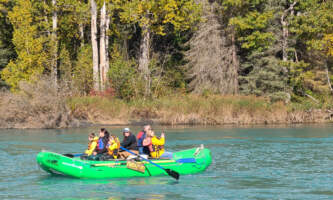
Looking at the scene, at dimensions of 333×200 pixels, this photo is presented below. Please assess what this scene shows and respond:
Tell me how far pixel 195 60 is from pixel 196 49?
2.92 feet

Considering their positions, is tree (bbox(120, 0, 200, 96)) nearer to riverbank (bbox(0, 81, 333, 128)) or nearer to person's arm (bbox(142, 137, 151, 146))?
riverbank (bbox(0, 81, 333, 128))

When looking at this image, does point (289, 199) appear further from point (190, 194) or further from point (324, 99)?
point (324, 99)

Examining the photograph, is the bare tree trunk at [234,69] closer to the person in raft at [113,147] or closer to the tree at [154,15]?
the tree at [154,15]

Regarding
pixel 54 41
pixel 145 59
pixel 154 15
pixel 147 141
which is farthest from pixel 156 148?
pixel 54 41

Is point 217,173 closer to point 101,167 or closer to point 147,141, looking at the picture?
point 147,141

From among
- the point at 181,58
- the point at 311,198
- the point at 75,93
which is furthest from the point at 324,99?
the point at 311,198

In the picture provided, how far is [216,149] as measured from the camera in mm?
27766

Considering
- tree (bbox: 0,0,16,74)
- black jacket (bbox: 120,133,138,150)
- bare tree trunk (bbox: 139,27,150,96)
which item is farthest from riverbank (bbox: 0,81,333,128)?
black jacket (bbox: 120,133,138,150)

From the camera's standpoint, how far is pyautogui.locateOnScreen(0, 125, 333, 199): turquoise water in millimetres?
17688

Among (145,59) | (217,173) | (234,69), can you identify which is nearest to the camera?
(217,173)

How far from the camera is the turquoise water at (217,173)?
17.7m

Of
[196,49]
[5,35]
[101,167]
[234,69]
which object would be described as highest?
[5,35]

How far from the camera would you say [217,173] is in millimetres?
21141

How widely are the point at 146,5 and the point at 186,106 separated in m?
9.04
